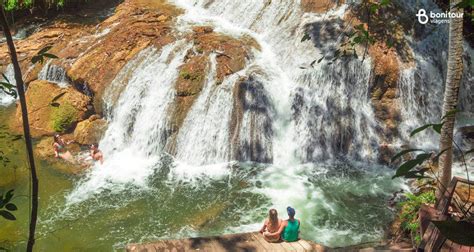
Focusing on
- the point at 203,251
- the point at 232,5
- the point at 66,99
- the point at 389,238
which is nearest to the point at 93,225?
the point at 203,251

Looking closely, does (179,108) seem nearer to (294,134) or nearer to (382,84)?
(294,134)

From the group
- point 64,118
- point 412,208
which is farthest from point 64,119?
point 412,208

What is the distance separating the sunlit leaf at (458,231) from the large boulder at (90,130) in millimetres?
10522

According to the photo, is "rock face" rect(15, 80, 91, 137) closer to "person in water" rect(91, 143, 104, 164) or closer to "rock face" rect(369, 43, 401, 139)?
"person in water" rect(91, 143, 104, 164)

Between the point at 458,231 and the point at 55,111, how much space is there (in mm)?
11744

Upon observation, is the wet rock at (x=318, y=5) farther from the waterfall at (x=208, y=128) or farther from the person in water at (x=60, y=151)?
the person in water at (x=60, y=151)

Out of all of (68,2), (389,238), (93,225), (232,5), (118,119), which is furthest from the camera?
(68,2)

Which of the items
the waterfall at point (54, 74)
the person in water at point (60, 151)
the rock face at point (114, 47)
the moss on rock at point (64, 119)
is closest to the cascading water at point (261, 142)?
the rock face at point (114, 47)

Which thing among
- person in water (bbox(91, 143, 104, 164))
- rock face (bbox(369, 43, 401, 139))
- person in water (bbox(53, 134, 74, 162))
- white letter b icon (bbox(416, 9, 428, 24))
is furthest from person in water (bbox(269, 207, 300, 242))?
white letter b icon (bbox(416, 9, 428, 24))

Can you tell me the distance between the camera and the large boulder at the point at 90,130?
428 inches

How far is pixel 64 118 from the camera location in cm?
1125

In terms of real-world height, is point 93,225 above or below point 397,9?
below

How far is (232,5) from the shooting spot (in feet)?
44.6

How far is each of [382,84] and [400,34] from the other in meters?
1.54
